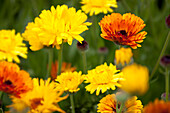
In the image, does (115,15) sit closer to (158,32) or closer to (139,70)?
(139,70)

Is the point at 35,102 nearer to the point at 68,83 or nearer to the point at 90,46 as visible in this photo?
the point at 68,83

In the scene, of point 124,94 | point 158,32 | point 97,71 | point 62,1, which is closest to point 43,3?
point 62,1

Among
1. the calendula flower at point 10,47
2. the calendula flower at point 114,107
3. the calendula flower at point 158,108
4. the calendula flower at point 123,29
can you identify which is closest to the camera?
the calendula flower at point 158,108

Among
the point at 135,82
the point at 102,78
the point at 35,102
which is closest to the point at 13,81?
the point at 35,102

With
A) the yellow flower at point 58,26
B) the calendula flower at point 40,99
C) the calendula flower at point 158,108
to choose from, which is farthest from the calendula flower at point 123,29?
the calendula flower at point 158,108

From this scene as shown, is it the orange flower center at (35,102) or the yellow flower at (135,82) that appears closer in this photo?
the yellow flower at (135,82)

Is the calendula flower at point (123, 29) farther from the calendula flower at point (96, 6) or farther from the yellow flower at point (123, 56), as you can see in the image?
the calendula flower at point (96, 6)

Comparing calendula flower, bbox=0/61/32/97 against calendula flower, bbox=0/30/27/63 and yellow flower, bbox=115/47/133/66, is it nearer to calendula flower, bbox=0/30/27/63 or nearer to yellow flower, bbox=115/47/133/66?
calendula flower, bbox=0/30/27/63
